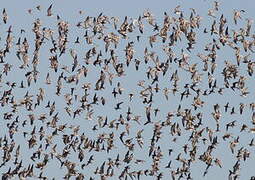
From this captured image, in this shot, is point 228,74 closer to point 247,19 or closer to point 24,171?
point 247,19

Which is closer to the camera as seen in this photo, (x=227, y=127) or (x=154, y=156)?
(x=227, y=127)

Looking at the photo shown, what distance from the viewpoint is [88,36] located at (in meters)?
112

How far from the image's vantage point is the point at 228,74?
115812 mm

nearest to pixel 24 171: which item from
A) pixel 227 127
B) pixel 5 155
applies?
pixel 5 155

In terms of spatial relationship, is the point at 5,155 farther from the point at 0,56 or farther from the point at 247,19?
the point at 247,19

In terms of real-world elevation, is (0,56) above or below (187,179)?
above

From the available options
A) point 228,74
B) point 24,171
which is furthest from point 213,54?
point 24,171

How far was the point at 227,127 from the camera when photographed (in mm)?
111688

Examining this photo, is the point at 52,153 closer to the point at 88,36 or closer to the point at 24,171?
the point at 24,171

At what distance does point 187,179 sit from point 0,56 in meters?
18.6

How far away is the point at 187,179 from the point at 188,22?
13.9 meters

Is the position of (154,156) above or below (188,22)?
below

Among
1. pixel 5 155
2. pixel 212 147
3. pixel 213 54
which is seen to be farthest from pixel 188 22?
pixel 5 155

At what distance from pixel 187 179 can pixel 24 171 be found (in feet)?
44.4
